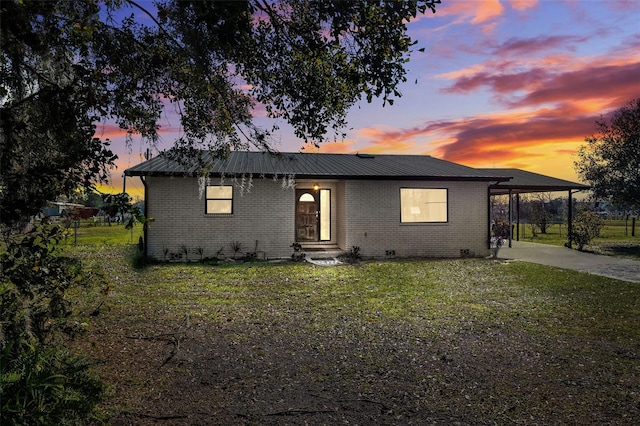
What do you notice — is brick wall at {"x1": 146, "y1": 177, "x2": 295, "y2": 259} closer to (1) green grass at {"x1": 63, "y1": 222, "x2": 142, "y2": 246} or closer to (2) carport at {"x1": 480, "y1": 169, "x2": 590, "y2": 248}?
(1) green grass at {"x1": 63, "y1": 222, "x2": 142, "y2": 246}

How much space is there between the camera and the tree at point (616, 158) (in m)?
21.0

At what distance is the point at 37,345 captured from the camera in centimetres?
388

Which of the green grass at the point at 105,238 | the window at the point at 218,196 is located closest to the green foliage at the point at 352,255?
the window at the point at 218,196

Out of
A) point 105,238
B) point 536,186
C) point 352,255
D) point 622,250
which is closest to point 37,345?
point 352,255

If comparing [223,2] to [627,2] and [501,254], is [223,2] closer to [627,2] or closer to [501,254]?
[627,2]

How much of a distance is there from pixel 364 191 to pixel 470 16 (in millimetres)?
8591

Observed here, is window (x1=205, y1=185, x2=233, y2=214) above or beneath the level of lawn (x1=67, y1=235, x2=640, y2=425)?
above

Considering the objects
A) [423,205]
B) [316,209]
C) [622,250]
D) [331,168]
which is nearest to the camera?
[331,168]

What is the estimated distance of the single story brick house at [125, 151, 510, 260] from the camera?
14.2 meters

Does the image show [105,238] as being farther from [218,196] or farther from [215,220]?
[215,220]

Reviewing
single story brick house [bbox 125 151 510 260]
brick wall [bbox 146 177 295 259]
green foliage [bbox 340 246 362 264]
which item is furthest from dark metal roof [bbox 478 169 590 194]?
brick wall [bbox 146 177 295 259]

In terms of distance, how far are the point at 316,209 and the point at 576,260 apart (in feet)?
30.9

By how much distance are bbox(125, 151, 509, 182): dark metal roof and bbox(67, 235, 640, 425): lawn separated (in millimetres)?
4875

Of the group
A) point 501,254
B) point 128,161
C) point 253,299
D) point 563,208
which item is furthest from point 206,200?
point 563,208
